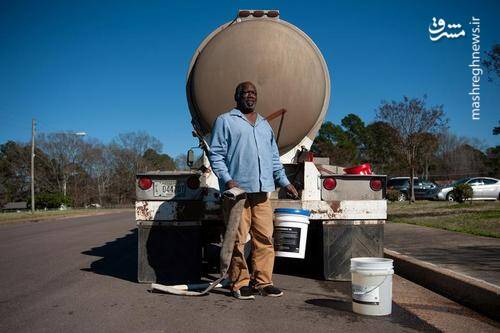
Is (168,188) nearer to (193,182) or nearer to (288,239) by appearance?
(193,182)

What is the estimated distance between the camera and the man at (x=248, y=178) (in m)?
4.76

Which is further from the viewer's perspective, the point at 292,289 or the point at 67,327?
the point at 292,289

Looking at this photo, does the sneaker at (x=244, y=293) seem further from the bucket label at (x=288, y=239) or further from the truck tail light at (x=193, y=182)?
the truck tail light at (x=193, y=182)

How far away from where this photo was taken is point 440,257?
21.8 ft

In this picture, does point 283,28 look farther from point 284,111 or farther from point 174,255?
point 174,255

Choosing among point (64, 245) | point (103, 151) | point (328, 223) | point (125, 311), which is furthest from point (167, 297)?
point (103, 151)

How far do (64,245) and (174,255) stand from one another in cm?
614

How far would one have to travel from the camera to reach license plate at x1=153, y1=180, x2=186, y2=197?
542 cm

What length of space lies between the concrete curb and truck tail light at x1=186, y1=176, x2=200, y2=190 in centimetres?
276

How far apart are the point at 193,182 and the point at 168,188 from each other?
0.93ft

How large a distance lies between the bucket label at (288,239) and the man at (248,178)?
0.36 feet

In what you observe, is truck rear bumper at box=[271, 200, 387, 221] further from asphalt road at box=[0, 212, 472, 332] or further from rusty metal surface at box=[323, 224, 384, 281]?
asphalt road at box=[0, 212, 472, 332]

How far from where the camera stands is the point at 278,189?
585cm

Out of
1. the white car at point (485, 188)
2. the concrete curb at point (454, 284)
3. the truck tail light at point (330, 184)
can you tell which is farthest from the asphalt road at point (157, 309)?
the white car at point (485, 188)
